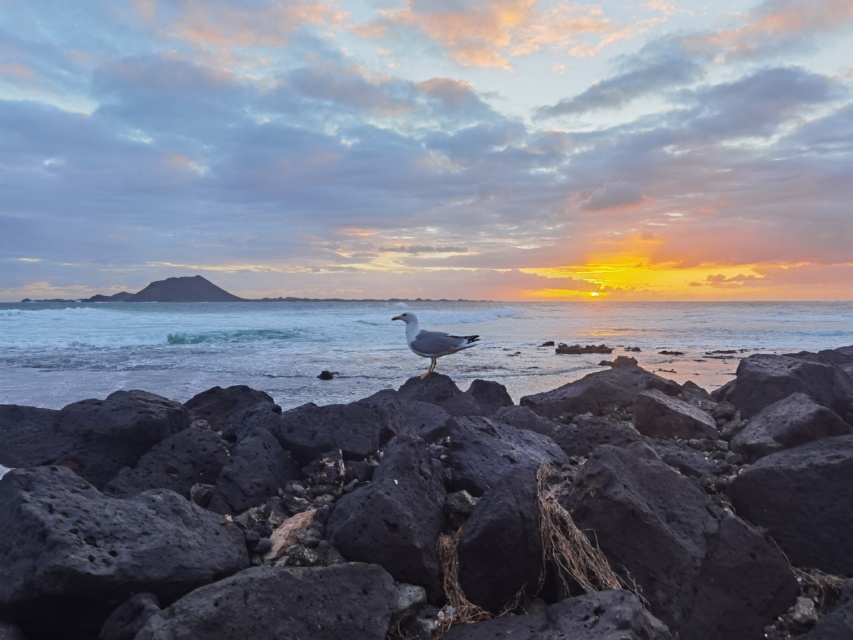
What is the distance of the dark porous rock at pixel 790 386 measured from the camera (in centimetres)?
796

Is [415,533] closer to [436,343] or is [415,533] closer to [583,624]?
[583,624]

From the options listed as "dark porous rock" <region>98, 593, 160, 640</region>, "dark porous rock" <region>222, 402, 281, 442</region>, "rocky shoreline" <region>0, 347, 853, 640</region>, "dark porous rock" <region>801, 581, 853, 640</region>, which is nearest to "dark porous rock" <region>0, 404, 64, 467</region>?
"rocky shoreline" <region>0, 347, 853, 640</region>

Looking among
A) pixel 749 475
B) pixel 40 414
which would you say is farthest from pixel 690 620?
pixel 40 414

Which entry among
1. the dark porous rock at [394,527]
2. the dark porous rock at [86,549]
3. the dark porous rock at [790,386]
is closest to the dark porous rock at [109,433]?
the dark porous rock at [86,549]

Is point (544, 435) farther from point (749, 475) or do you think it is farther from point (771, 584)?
point (771, 584)

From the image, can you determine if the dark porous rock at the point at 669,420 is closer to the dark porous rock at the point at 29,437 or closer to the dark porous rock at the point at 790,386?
the dark porous rock at the point at 790,386

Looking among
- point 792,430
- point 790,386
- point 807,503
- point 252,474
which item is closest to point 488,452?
point 252,474

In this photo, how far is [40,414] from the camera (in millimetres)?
6133

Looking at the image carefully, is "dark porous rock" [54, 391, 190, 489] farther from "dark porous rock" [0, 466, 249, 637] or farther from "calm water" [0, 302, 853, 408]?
"calm water" [0, 302, 853, 408]

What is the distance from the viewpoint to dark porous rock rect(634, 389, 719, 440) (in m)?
6.94

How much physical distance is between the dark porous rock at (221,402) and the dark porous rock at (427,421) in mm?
2389

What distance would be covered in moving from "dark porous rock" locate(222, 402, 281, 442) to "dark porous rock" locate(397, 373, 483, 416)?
6.15 ft

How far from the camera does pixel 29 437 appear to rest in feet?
19.0

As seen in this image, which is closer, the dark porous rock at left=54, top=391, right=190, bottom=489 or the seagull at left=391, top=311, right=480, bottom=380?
the dark porous rock at left=54, top=391, right=190, bottom=489
